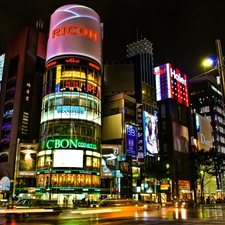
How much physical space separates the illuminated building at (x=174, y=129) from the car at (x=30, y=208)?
6507 cm

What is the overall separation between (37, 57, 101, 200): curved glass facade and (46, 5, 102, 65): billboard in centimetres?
222

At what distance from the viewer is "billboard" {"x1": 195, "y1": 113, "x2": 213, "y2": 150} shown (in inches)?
4365

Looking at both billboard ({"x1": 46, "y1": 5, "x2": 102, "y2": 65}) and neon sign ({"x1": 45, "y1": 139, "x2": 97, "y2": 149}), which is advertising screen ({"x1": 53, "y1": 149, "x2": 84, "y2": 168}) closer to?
neon sign ({"x1": 45, "y1": 139, "x2": 97, "y2": 149})

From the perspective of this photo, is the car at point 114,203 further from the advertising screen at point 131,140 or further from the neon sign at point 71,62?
the advertising screen at point 131,140

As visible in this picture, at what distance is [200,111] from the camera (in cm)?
15762

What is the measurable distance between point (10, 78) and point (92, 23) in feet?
82.3

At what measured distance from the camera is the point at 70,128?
6100 cm

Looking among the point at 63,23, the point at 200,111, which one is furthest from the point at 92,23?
the point at 200,111

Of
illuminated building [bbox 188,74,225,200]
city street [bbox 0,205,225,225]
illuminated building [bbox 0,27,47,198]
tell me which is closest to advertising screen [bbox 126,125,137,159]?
illuminated building [bbox 0,27,47,198]

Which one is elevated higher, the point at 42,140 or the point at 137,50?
the point at 137,50

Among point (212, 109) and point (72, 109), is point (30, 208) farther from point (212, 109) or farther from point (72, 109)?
point (212, 109)

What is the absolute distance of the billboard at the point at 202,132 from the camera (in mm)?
110881

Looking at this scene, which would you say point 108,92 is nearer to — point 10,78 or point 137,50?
point 10,78

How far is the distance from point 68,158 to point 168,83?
169 feet
